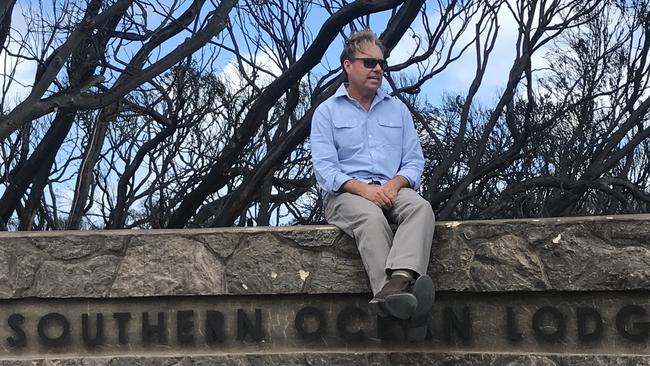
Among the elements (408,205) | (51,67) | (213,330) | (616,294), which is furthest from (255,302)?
(51,67)

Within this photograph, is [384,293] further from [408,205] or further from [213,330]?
[213,330]

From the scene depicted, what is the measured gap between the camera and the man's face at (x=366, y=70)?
509 cm

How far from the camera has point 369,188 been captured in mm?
5012

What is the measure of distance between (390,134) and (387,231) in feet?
2.11

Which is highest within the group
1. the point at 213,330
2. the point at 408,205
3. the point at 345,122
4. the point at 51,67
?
the point at 51,67

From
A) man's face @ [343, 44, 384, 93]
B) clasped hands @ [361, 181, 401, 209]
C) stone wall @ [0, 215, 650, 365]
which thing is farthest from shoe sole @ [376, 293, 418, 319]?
Result: man's face @ [343, 44, 384, 93]

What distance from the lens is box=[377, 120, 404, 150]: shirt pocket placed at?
205 inches

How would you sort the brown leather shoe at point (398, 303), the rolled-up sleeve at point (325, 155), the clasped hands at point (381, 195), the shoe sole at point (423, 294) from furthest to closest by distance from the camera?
the rolled-up sleeve at point (325, 155) < the clasped hands at point (381, 195) < the shoe sole at point (423, 294) < the brown leather shoe at point (398, 303)

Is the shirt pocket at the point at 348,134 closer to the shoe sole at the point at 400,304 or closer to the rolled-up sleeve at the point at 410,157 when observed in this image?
the rolled-up sleeve at the point at 410,157

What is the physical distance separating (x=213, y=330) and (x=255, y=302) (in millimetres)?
288

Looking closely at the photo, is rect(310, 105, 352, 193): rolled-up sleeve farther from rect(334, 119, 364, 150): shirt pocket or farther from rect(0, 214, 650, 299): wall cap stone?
rect(0, 214, 650, 299): wall cap stone

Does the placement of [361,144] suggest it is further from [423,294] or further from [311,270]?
[423,294]

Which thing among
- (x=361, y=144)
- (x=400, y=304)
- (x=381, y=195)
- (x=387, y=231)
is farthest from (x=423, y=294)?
(x=361, y=144)

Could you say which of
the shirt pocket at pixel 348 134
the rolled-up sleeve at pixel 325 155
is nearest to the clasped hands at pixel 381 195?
the rolled-up sleeve at pixel 325 155
